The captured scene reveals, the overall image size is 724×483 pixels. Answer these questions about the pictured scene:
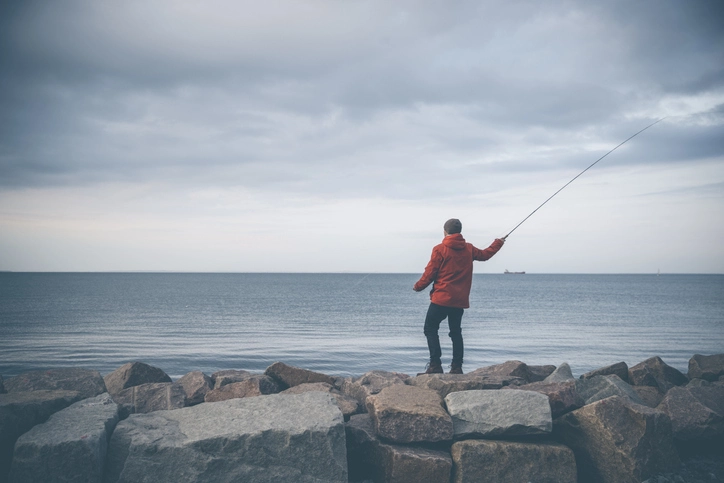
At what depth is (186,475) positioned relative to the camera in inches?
144

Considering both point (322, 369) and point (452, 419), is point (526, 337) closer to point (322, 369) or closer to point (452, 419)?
point (322, 369)

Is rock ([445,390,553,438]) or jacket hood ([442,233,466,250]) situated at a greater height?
jacket hood ([442,233,466,250])

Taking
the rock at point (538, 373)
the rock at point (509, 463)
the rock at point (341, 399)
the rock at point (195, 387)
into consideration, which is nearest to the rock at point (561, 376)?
the rock at point (538, 373)

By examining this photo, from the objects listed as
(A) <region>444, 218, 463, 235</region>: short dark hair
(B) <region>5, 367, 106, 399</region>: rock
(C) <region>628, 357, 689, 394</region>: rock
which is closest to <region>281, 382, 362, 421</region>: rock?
(B) <region>5, 367, 106, 399</region>: rock

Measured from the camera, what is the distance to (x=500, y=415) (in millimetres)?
4312

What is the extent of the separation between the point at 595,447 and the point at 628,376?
10.0ft

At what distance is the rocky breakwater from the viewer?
3.68 meters

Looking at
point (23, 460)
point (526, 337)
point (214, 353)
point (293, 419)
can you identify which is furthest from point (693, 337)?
point (23, 460)

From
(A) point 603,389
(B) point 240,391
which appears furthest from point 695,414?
(B) point 240,391

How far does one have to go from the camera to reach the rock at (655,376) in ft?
22.2

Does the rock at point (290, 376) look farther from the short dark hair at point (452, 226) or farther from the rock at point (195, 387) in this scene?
the short dark hair at point (452, 226)

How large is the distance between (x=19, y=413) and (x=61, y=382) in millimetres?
2134

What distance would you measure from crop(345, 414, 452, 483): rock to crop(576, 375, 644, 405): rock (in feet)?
6.47

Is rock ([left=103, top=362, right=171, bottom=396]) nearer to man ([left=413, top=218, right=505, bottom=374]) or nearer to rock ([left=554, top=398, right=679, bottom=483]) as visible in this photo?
man ([left=413, top=218, right=505, bottom=374])
